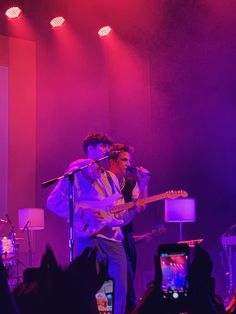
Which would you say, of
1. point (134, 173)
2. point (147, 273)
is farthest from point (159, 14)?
point (147, 273)

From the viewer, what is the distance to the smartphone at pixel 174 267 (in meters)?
1.68

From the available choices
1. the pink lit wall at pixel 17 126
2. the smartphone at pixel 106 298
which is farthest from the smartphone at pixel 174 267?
the pink lit wall at pixel 17 126

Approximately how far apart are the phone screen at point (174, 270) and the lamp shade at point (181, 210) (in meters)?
5.00

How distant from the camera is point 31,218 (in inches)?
299

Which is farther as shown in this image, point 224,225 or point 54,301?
point 224,225

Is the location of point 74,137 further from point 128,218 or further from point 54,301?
point 54,301

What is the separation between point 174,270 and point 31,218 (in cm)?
590

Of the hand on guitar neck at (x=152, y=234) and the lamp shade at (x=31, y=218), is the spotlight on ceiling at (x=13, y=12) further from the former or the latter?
the hand on guitar neck at (x=152, y=234)

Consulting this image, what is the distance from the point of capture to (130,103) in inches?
338

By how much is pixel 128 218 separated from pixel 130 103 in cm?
362

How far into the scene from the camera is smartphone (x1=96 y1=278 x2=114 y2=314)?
225 centimetres

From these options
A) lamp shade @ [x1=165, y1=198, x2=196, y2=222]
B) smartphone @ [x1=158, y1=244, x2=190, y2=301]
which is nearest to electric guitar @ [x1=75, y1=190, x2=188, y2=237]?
lamp shade @ [x1=165, y1=198, x2=196, y2=222]

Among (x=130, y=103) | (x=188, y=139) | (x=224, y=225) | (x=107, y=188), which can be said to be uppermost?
(x=130, y=103)

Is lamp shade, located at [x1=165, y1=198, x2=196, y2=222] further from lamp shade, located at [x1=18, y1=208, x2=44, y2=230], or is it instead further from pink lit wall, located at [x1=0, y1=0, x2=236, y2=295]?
lamp shade, located at [x1=18, y1=208, x2=44, y2=230]
